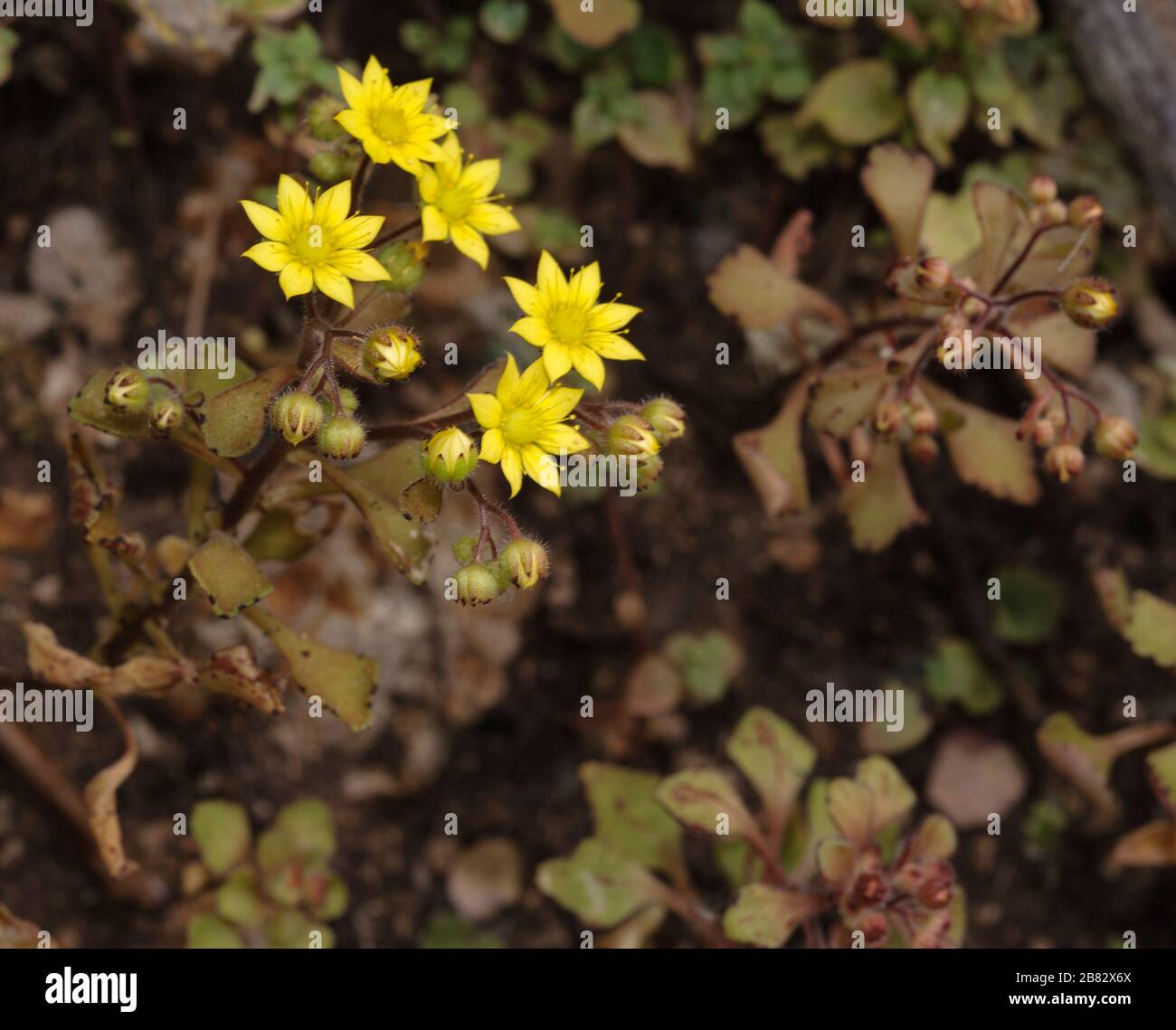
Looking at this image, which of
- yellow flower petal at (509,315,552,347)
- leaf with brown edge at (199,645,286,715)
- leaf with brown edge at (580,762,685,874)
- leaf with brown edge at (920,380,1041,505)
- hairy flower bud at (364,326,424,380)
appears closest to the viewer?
hairy flower bud at (364,326,424,380)

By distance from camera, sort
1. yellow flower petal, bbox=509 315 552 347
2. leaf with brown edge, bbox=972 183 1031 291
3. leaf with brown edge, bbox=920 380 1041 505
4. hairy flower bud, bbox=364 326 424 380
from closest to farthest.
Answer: hairy flower bud, bbox=364 326 424 380 → yellow flower petal, bbox=509 315 552 347 → leaf with brown edge, bbox=972 183 1031 291 → leaf with brown edge, bbox=920 380 1041 505

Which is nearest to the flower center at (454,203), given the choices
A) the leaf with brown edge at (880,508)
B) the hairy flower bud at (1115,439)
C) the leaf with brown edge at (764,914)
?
the leaf with brown edge at (880,508)

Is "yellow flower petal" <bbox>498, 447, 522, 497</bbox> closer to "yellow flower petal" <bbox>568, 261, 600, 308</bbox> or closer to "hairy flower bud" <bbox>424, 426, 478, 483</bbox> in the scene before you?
"hairy flower bud" <bbox>424, 426, 478, 483</bbox>

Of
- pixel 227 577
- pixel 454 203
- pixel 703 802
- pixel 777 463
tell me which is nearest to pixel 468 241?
pixel 454 203

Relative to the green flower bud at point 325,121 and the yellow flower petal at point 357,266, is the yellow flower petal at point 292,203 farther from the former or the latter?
the green flower bud at point 325,121

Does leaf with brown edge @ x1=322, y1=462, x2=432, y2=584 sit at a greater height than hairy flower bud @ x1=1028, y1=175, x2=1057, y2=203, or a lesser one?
lesser

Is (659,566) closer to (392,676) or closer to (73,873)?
Result: (392,676)

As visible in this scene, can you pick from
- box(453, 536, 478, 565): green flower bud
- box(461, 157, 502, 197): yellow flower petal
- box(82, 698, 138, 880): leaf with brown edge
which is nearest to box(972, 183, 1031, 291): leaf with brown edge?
box(461, 157, 502, 197): yellow flower petal

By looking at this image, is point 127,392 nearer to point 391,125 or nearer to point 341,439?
point 341,439
